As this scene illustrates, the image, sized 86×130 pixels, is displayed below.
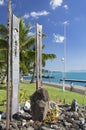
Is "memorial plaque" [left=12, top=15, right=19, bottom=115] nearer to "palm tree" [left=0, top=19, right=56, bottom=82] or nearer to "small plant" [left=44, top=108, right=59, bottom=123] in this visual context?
"small plant" [left=44, top=108, right=59, bottom=123]

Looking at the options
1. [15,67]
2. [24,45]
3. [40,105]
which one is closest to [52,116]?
[40,105]

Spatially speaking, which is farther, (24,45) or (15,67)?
(24,45)

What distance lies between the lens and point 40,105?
9.65m

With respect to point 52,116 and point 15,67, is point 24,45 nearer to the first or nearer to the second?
point 15,67

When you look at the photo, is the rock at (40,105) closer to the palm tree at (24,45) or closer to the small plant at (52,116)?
the small plant at (52,116)

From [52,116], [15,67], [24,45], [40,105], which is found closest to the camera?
[40,105]

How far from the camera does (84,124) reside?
9.42 m

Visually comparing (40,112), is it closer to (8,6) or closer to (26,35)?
(8,6)

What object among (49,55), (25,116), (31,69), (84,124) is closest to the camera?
(84,124)

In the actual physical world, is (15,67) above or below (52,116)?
above

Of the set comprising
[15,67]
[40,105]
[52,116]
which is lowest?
[52,116]

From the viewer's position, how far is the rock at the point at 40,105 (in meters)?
9.61

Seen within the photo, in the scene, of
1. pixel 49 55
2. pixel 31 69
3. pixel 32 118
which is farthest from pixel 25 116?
pixel 31 69

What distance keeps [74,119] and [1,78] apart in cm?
2396
